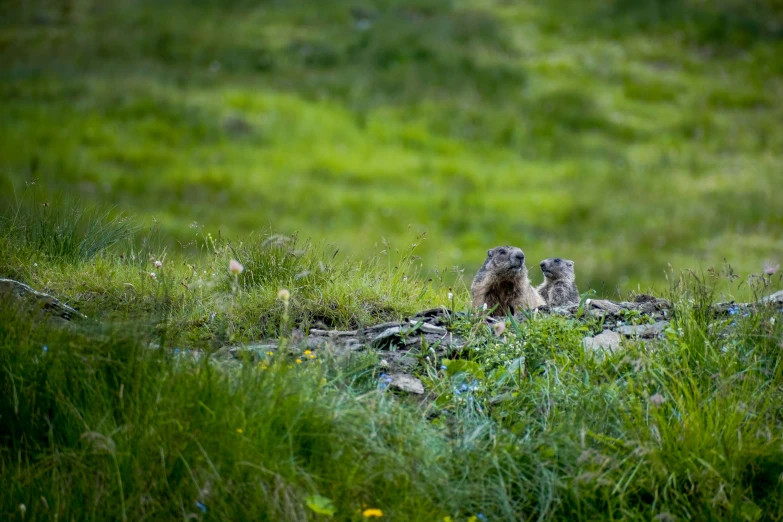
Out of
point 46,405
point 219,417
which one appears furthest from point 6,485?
point 219,417

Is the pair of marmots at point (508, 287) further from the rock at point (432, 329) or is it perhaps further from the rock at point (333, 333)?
the rock at point (333, 333)

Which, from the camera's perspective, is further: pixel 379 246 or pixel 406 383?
pixel 379 246

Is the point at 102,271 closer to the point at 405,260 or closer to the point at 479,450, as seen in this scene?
the point at 405,260

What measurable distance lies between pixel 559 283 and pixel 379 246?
8847mm

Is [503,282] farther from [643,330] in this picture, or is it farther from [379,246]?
[379,246]

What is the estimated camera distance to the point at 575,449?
199 inches

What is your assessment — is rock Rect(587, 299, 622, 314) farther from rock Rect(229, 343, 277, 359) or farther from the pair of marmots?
rock Rect(229, 343, 277, 359)

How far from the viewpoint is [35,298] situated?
21.0 ft

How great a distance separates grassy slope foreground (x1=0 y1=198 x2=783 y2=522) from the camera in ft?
15.1

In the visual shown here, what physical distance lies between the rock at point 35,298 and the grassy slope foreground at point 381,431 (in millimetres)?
394

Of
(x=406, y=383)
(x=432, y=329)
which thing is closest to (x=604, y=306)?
(x=432, y=329)

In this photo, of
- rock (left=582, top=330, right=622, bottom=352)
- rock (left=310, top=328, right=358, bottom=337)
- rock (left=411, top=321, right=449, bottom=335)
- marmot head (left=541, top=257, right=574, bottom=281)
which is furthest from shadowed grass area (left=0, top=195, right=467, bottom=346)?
marmot head (left=541, top=257, right=574, bottom=281)

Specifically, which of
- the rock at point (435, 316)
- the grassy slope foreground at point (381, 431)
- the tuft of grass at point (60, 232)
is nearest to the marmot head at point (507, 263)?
the rock at point (435, 316)

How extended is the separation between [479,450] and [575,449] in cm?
57
